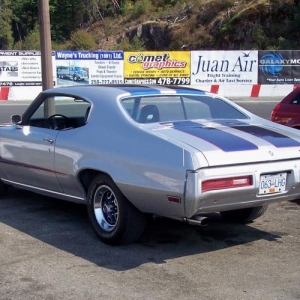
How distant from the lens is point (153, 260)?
20.4ft

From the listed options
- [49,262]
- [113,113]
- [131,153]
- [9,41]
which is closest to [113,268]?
[49,262]

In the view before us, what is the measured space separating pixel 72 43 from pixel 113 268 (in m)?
51.6

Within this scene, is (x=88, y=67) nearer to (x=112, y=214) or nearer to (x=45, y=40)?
(x=45, y=40)

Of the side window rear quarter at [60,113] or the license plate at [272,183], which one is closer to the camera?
the license plate at [272,183]

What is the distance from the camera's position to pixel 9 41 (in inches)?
2506

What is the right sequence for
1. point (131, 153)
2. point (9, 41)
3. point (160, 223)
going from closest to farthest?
point (131, 153) → point (160, 223) → point (9, 41)

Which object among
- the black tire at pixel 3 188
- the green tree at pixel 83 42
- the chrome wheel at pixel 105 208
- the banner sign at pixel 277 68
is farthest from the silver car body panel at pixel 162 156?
the green tree at pixel 83 42

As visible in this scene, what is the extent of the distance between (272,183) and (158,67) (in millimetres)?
23786

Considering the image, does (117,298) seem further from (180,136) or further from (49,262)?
(180,136)

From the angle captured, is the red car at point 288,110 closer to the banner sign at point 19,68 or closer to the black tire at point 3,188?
the black tire at point 3,188

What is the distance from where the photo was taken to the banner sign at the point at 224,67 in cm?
2953

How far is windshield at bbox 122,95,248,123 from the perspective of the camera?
6.88 metres

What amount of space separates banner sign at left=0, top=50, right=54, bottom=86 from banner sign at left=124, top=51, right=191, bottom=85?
12.9 ft

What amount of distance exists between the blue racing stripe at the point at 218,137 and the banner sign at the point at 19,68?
2235 centimetres
